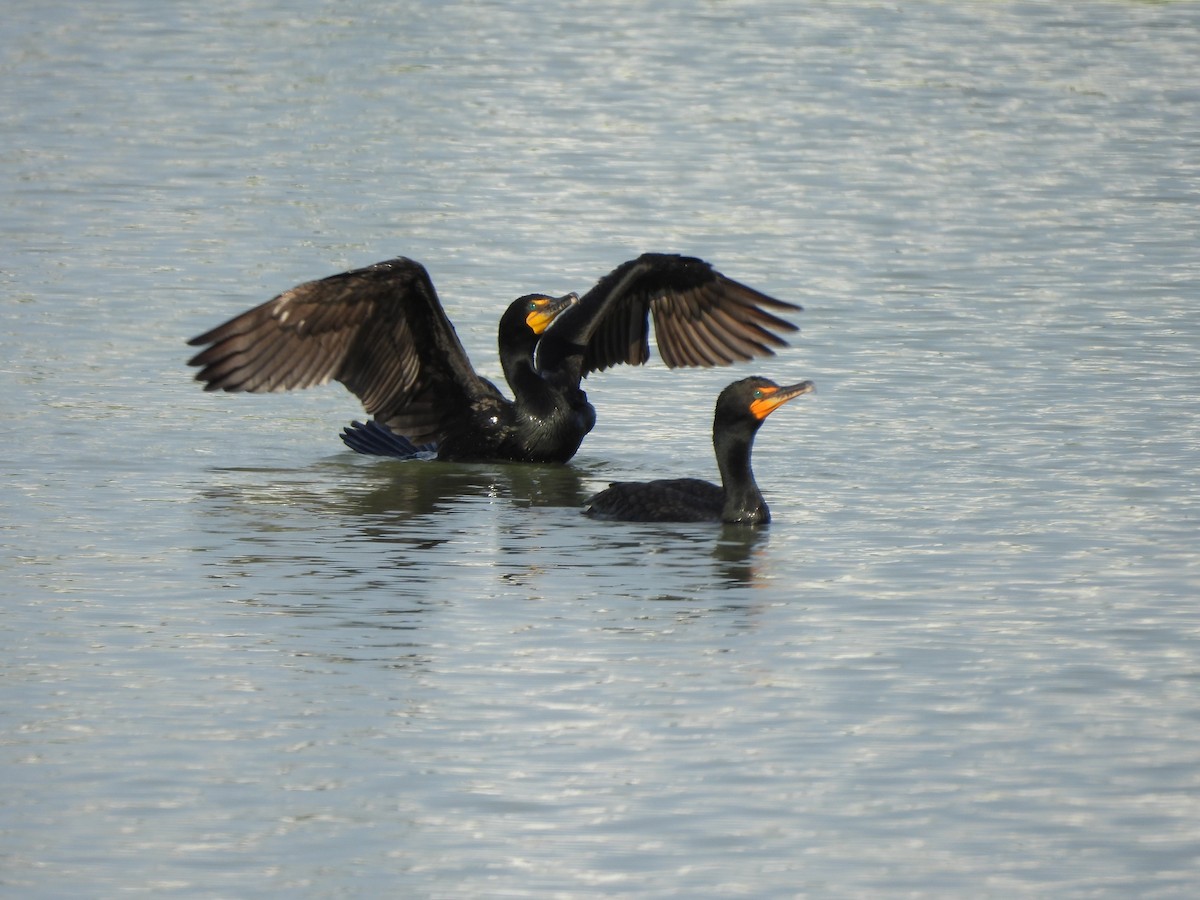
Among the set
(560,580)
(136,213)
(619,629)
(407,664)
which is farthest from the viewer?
(136,213)

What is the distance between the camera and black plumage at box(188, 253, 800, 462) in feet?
37.3

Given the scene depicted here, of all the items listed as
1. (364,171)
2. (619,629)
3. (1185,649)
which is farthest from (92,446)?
(364,171)

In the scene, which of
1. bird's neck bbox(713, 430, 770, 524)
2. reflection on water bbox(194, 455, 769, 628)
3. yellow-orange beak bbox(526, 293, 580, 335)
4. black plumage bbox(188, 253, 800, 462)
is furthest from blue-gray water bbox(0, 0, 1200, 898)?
yellow-orange beak bbox(526, 293, 580, 335)

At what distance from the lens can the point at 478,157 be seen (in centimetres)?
2053

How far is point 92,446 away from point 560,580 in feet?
11.3

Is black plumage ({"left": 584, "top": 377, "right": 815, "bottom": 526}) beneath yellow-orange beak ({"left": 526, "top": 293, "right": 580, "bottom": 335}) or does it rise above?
beneath

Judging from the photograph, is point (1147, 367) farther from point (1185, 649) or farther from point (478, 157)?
point (478, 157)

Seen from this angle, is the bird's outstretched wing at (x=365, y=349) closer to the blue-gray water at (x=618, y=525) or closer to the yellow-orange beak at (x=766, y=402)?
the blue-gray water at (x=618, y=525)

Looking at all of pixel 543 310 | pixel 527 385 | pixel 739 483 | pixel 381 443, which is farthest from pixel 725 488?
pixel 381 443

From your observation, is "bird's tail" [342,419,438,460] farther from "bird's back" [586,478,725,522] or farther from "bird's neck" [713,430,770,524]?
"bird's neck" [713,430,770,524]

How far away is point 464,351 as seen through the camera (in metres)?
12.2

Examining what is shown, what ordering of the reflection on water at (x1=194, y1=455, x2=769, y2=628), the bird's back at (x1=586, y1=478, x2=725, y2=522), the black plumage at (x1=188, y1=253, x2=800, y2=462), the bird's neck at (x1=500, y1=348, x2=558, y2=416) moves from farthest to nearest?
the bird's neck at (x1=500, y1=348, x2=558, y2=416) → the black plumage at (x1=188, y1=253, x2=800, y2=462) → the bird's back at (x1=586, y1=478, x2=725, y2=522) → the reflection on water at (x1=194, y1=455, x2=769, y2=628)

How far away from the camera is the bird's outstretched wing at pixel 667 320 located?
12227 millimetres

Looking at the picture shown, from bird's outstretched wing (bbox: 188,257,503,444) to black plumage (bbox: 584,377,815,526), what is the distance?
1682 mm
